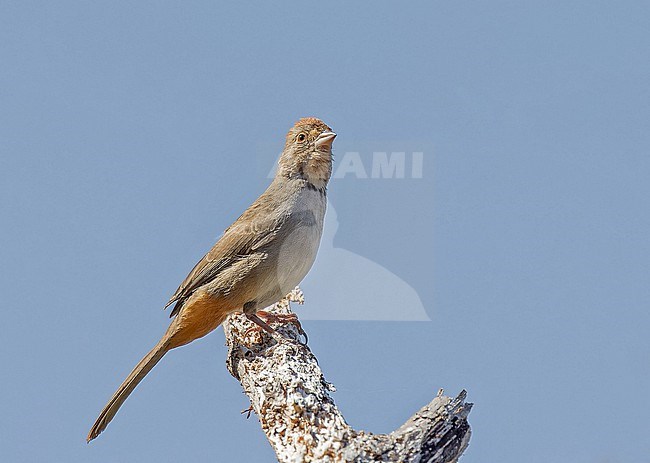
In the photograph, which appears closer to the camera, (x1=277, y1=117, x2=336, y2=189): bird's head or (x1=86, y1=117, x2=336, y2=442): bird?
(x1=86, y1=117, x2=336, y2=442): bird

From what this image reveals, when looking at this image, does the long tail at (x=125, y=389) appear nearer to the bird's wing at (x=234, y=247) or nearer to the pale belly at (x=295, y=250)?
the bird's wing at (x=234, y=247)

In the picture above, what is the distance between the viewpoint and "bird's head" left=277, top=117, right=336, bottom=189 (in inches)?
246

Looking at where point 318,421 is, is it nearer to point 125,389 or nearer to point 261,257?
point 261,257

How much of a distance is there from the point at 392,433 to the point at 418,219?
1.51 m

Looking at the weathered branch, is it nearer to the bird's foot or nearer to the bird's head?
the bird's foot

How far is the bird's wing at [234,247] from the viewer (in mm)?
6152

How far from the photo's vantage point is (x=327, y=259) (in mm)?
6367

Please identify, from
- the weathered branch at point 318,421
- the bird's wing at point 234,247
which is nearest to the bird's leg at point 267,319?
the weathered branch at point 318,421

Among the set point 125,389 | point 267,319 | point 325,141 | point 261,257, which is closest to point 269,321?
point 267,319

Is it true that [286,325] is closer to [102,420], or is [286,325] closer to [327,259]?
[327,259]

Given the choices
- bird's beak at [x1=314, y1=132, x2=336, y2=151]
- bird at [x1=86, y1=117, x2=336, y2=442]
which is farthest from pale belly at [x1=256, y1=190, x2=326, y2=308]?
bird's beak at [x1=314, y1=132, x2=336, y2=151]

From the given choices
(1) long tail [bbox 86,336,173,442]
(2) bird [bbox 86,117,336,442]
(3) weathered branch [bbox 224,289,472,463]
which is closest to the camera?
(3) weathered branch [bbox 224,289,472,463]

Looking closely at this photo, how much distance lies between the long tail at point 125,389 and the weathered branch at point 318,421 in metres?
0.55

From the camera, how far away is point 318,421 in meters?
5.30
